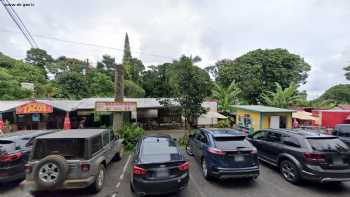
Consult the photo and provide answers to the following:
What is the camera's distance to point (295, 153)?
5.79 meters

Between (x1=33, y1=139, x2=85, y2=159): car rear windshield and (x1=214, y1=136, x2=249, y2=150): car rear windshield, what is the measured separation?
4094 mm

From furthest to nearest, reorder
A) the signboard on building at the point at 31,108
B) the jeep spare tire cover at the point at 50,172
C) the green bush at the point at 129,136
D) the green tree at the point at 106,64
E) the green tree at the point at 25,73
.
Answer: the green tree at the point at 106,64 → the green tree at the point at 25,73 → the signboard on building at the point at 31,108 → the green bush at the point at 129,136 → the jeep spare tire cover at the point at 50,172

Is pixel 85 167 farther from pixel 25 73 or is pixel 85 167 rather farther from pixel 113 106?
pixel 25 73

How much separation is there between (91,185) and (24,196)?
1.94 metres

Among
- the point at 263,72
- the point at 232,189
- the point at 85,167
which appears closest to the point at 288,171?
the point at 232,189

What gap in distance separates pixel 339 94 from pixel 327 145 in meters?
44.7

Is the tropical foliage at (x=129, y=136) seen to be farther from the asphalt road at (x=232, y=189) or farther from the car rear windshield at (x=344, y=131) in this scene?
the car rear windshield at (x=344, y=131)

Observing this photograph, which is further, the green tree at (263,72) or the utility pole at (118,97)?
the green tree at (263,72)

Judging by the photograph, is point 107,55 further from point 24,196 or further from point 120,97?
point 24,196

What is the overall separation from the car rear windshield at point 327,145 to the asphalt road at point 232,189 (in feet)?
3.99

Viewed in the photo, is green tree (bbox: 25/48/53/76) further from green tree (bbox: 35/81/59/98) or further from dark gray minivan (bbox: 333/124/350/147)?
dark gray minivan (bbox: 333/124/350/147)

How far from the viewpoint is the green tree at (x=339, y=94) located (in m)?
37.0

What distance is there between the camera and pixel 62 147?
4.90m

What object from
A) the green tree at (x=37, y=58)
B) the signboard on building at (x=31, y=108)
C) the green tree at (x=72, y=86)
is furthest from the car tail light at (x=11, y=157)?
the green tree at (x=37, y=58)
